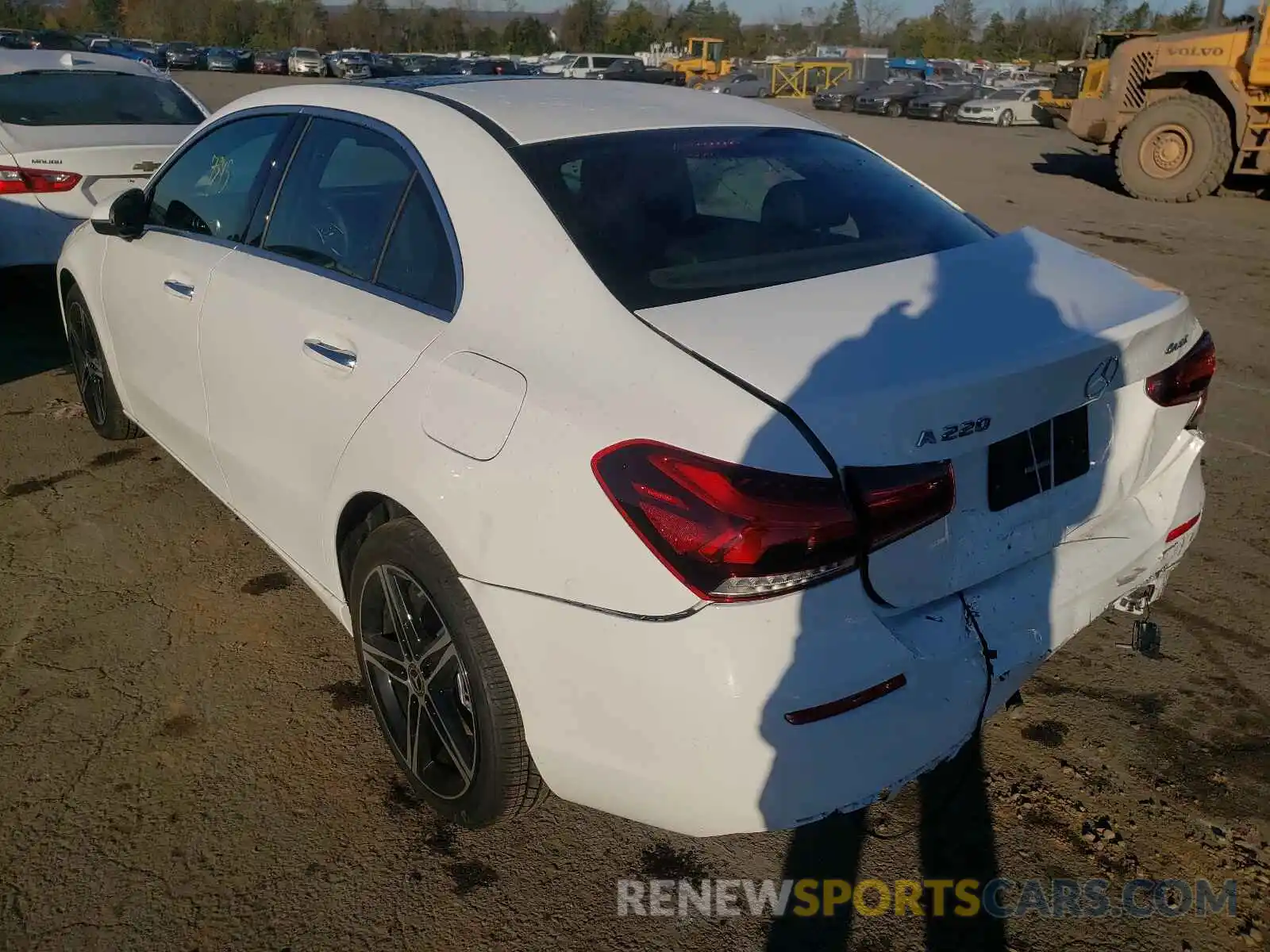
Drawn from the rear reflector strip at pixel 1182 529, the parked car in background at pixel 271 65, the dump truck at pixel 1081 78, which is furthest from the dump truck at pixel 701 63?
the rear reflector strip at pixel 1182 529

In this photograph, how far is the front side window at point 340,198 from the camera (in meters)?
2.69

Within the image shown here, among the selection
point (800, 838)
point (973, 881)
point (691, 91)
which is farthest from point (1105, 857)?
point (691, 91)

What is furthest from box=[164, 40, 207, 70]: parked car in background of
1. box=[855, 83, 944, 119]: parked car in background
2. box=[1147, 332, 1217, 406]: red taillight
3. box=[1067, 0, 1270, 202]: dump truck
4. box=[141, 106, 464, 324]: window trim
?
box=[1147, 332, 1217, 406]: red taillight

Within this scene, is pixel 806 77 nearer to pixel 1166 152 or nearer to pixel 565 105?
pixel 1166 152

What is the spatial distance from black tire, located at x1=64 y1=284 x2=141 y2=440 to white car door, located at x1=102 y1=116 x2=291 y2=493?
0.43 m

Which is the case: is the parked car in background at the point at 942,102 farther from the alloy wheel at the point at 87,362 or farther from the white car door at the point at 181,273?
the white car door at the point at 181,273

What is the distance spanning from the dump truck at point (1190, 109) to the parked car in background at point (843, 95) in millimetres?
21835

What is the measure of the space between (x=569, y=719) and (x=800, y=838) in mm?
820

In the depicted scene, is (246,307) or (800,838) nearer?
(800,838)

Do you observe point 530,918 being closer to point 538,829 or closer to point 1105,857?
point 538,829

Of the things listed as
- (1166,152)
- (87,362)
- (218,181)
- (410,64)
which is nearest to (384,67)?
(410,64)

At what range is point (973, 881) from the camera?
2348mm

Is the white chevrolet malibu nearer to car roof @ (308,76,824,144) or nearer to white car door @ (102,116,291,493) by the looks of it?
car roof @ (308,76,824,144)

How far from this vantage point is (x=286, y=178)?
3.13 m
